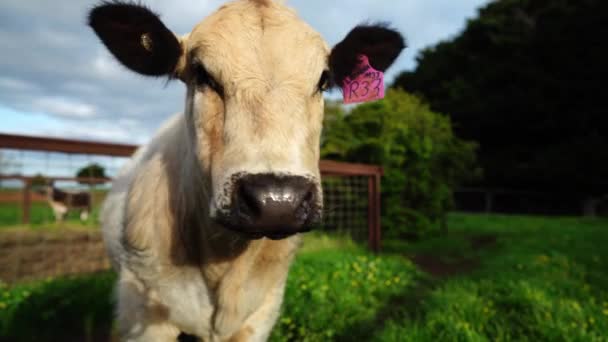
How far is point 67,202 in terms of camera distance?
10188 mm

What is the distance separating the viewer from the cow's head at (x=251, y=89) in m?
1.24

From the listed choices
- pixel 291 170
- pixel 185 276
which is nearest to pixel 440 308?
pixel 185 276

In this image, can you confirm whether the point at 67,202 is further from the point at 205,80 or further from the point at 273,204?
the point at 273,204

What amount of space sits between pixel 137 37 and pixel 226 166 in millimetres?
1117

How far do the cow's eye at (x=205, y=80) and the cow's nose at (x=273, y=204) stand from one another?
587 mm

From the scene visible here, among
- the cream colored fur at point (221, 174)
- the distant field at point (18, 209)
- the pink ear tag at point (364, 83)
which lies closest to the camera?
the cream colored fur at point (221, 174)

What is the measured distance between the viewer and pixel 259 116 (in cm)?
143

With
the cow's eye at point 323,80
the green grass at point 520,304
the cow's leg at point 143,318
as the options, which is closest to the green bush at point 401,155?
the green grass at point 520,304

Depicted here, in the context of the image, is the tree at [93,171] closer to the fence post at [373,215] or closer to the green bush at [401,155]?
the fence post at [373,215]

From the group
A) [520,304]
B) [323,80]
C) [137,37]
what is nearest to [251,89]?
[323,80]

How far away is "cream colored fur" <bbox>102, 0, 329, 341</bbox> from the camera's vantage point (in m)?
1.43

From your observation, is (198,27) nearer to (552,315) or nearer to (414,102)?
(552,315)

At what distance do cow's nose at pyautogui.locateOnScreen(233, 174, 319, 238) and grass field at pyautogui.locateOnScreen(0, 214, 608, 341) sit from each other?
6.46 ft

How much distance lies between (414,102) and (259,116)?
986cm
